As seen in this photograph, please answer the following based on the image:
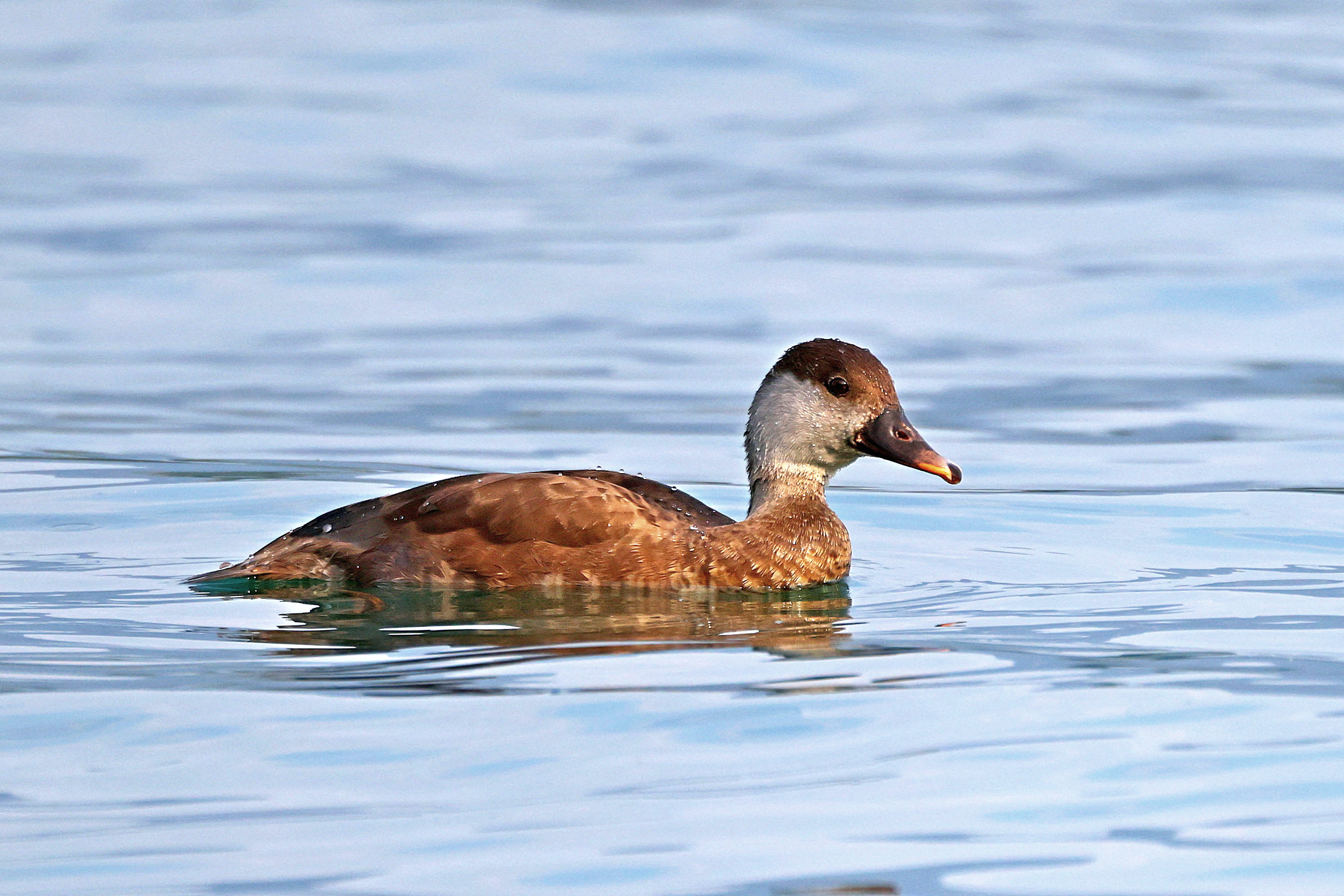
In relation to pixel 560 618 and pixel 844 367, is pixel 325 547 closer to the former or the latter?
pixel 560 618

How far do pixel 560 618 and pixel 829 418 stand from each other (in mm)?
1735

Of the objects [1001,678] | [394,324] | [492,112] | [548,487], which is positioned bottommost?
[1001,678]

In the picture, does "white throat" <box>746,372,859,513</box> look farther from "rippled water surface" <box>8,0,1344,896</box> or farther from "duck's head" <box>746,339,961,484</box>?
"rippled water surface" <box>8,0,1344,896</box>

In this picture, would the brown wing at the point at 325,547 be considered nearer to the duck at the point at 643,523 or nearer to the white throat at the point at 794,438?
the duck at the point at 643,523

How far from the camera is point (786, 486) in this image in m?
9.66

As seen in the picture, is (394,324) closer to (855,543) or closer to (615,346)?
(615,346)

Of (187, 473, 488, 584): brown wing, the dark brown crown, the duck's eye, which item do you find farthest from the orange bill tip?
(187, 473, 488, 584): brown wing

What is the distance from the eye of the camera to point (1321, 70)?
25.3 metres

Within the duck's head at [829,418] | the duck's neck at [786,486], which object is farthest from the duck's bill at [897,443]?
the duck's neck at [786,486]

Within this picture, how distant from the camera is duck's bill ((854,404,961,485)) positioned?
9.27 metres

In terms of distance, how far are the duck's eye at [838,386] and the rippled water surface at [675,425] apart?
2.68ft

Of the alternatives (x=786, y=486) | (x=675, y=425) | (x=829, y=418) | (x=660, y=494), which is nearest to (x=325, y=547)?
(x=660, y=494)

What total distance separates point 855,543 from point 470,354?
5068 millimetres

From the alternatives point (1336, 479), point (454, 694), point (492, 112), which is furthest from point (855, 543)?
point (492, 112)
